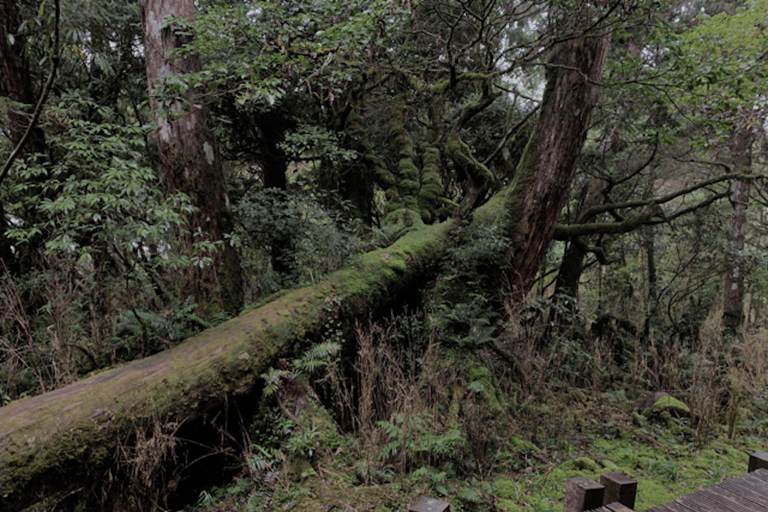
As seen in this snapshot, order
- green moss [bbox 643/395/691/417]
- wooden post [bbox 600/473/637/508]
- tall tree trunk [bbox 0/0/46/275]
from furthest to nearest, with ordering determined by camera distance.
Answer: tall tree trunk [bbox 0/0/46/275] → green moss [bbox 643/395/691/417] → wooden post [bbox 600/473/637/508]

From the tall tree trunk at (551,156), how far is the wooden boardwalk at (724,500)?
376cm

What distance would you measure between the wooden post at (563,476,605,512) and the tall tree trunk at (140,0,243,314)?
4.07 m

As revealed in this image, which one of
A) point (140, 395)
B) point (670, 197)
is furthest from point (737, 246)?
point (140, 395)

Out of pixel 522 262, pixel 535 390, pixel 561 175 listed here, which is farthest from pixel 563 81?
pixel 535 390

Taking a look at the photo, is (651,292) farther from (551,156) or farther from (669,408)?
(551,156)

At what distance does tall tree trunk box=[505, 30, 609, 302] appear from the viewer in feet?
18.6

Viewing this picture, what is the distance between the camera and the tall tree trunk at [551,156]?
5.66 metres

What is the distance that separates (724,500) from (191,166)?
537 cm

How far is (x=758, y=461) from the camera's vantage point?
2.25 metres

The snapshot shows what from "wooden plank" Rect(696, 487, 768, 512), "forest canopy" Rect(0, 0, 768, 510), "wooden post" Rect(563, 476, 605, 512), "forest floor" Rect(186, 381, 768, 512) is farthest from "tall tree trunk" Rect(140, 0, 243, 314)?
"wooden plank" Rect(696, 487, 768, 512)

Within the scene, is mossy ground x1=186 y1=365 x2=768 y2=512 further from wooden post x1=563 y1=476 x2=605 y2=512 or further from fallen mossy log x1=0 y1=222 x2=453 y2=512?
wooden post x1=563 y1=476 x2=605 y2=512

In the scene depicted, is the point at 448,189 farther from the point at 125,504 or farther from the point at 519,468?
the point at 125,504

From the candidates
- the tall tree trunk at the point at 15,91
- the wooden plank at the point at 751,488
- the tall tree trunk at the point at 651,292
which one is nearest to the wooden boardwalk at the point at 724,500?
the wooden plank at the point at 751,488

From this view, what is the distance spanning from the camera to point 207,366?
3219 millimetres
